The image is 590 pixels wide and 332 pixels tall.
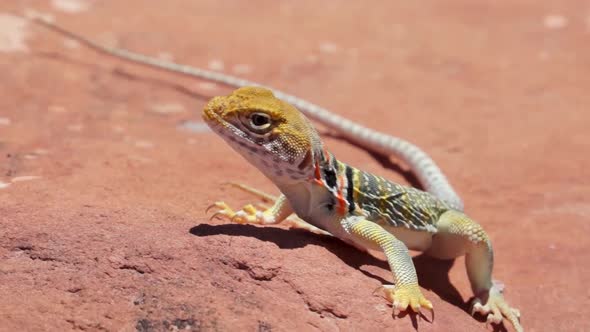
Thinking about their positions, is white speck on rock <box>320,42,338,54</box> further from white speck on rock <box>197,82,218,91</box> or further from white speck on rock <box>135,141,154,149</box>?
white speck on rock <box>135,141,154,149</box>

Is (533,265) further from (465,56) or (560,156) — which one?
(465,56)

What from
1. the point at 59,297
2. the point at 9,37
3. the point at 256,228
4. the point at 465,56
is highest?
the point at 465,56

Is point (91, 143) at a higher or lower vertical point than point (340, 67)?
lower

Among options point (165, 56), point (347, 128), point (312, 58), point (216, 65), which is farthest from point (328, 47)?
point (347, 128)

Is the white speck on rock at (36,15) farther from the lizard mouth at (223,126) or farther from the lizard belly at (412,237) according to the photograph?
the lizard belly at (412,237)

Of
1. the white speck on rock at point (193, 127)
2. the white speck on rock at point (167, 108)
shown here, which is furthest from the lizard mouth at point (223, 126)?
the white speck on rock at point (167, 108)

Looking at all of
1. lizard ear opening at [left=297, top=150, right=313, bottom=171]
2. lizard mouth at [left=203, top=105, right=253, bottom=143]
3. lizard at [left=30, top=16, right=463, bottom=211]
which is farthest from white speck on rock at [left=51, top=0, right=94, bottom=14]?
lizard ear opening at [left=297, top=150, right=313, bottom=171]

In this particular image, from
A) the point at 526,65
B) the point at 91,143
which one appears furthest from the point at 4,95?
the point at 526,65
